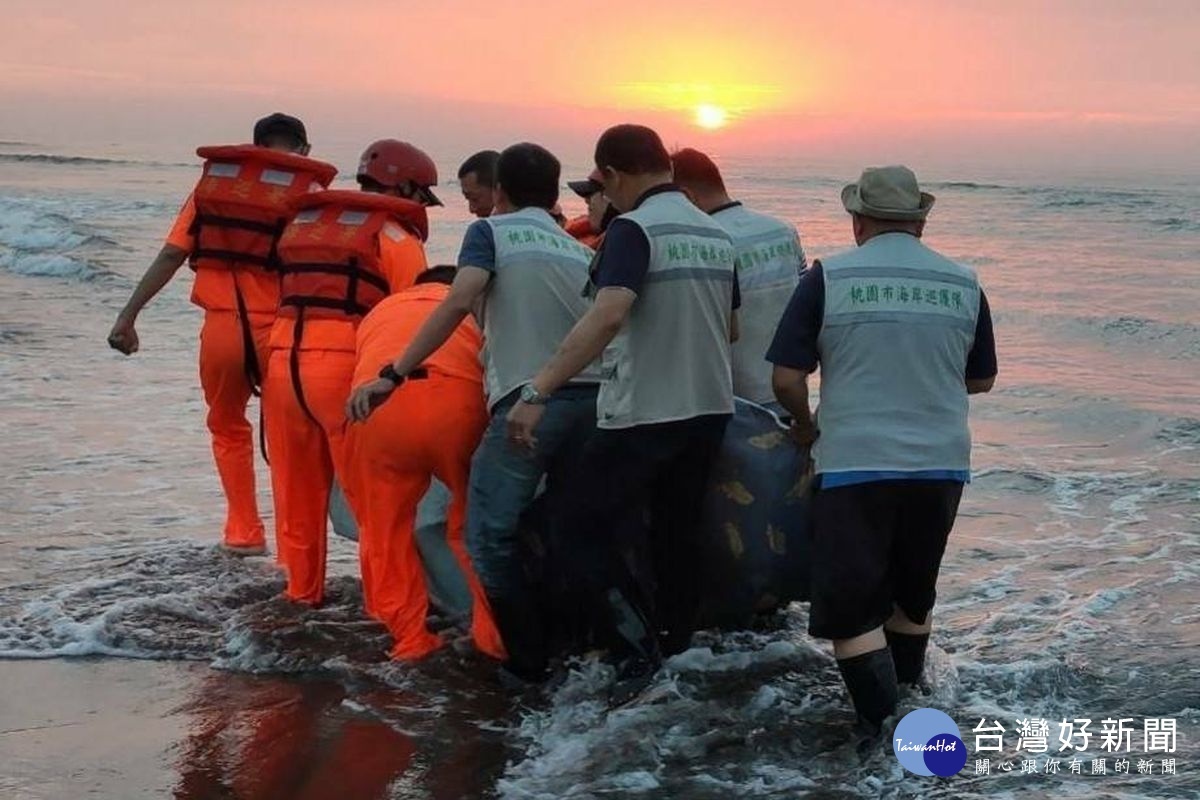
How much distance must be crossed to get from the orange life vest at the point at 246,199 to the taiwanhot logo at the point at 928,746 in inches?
123

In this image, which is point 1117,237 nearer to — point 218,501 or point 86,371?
point 86,371

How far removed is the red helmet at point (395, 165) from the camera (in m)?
5.43

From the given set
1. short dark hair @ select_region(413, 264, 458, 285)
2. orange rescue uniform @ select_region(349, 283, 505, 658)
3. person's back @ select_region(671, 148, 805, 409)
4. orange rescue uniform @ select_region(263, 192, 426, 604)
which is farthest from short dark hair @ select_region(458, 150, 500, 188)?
person's back @ select_region(671, 148, 805, 409)

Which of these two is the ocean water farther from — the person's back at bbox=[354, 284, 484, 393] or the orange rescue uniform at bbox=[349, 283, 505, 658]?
the person's back at bbox=[354, 284, 484, 393]

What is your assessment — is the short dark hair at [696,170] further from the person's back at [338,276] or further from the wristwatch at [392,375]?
the wristwatch at [392,375]

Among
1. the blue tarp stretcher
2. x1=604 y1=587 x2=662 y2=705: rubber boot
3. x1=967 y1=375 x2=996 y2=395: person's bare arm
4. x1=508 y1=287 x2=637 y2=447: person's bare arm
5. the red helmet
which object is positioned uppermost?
the red helmet

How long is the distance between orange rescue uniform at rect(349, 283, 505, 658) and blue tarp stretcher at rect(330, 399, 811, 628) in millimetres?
351

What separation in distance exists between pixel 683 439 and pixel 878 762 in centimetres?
112

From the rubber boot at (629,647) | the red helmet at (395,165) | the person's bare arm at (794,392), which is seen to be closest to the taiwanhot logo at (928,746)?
the rubber boot at (629,647)

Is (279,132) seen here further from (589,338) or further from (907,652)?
(907,652)

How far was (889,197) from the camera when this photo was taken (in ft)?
13.8

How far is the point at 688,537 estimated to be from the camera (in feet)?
15.8

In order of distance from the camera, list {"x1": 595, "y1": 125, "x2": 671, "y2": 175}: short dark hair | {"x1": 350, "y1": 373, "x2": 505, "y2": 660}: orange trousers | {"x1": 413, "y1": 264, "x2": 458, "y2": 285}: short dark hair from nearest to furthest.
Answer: {"x1": 595, "y1": 125, "x2": 671, "y2": 175}: short dark hair < {"x1": 350, "y1": 373, "x2": 505, "y2": 660}: orange trousers < {"x1": 413, "y1": 264, "x2": 458, "y2": 285}: short dark hair

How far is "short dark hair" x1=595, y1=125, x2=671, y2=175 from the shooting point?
4.46m
